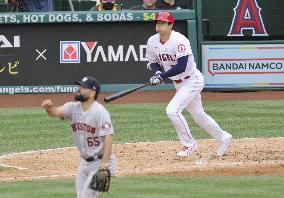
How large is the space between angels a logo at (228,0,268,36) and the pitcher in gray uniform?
12968 millimetres

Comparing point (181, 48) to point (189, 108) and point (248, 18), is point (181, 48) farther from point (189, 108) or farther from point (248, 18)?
point (248, 18)

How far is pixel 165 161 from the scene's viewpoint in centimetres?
1223

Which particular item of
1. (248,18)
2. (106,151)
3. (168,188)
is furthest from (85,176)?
(248,18)

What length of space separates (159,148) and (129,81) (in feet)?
21.0

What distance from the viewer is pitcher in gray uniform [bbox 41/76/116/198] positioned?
7.82 meters

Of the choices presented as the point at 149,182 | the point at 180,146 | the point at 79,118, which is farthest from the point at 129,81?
the point at 79,118

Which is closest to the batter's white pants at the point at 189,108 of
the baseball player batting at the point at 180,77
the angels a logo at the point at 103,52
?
the baseball player batting at the point at 180,77

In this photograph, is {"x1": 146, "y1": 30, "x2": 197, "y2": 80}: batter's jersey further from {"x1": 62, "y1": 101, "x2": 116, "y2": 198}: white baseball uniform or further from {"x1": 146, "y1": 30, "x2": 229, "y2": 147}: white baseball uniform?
{"x1": 62, "y1": 101, "x2": 116, "y2": 198}: white baseball uniform

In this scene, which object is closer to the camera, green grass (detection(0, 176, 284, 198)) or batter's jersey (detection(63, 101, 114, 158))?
batter's jersey (detection(63, 101, 114, 158))

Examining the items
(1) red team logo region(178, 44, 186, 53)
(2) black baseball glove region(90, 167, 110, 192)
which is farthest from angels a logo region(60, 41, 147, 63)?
(2) black baseball glove region(90, 167, 110, 192)

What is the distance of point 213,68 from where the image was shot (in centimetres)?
1997

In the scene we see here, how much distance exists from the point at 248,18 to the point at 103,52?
3470mm

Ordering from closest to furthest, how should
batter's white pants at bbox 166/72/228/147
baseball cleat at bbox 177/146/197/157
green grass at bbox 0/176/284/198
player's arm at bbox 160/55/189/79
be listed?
1. green grass at bbox 0/176/284/198
2. player's arm at bbox 160/55/189/79
3. batter's white pants at bbox 166/72/228/147
4. baseball cleat at bbox 177/146/197/157

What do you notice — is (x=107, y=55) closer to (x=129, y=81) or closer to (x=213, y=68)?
(x=129, y=81)
